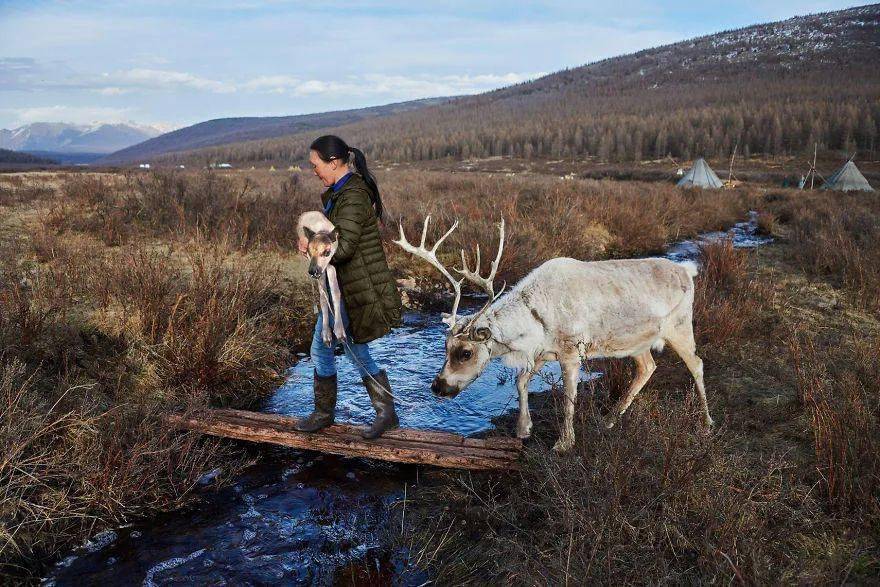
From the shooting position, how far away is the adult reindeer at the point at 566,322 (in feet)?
15.2

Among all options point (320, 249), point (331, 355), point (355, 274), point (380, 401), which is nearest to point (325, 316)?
point (355, 274)

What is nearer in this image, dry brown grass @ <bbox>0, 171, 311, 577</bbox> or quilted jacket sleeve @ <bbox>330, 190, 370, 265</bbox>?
dry brown grass @ <bbox>0, 171, 311, 577</bbox>

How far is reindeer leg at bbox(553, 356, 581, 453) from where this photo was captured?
4.24 metres

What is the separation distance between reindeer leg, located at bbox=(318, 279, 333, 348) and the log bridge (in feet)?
2.76

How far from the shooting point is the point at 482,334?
4.55 meters

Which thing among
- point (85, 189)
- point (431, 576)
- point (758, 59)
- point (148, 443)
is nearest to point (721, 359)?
point (431, 576)

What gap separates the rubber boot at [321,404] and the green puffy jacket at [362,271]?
547 millimetres

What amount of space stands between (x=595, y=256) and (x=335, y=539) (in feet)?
31.9

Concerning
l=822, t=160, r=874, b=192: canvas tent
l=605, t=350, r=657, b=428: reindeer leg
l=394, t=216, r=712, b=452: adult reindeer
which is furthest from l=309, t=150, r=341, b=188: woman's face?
l=822, t=160, r=874, b=192: canvas tent

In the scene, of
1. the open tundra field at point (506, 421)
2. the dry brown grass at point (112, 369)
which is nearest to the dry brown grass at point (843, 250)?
the open tundra field at point (506, 421)

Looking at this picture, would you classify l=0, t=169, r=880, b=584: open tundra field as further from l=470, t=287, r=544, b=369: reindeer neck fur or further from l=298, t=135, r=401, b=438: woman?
l=298, t=135, r=401, b=438: woman

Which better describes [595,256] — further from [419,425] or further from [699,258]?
[419,425]

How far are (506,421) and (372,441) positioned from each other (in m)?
1.61

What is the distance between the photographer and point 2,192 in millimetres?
13266
